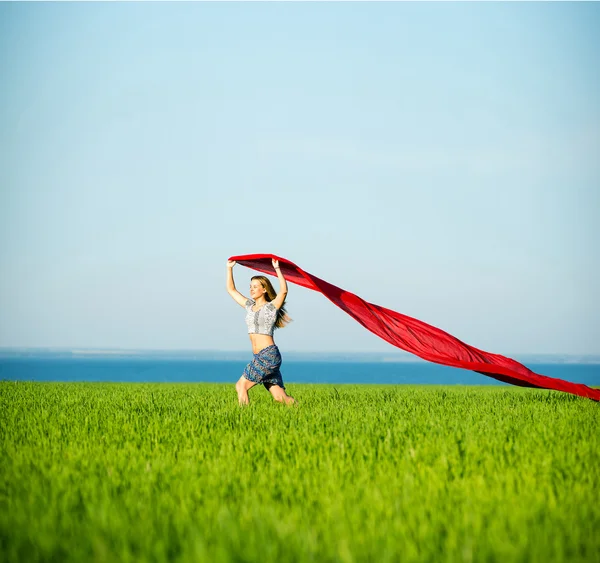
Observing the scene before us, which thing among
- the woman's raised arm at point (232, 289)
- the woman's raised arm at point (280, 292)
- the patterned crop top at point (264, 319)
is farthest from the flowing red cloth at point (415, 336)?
the patterned crop top at point (264, 319)

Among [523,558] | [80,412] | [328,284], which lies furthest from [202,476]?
[328,284]

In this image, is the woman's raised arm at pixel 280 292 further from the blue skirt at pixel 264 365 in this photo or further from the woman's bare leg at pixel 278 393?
the woman's bare leg at pixel 278 393

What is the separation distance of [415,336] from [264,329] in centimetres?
259

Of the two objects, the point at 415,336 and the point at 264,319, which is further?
the point at 415,336

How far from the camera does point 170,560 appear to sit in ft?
11.1

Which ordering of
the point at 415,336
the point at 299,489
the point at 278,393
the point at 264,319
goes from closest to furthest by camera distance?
1. the point at 299,489
2. the point at 264,319
3. the point at 278,393
4. the point at 415,336

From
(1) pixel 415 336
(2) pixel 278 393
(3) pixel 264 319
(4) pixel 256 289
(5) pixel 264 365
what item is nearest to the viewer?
(5) pixel 264 365

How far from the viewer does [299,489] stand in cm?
468

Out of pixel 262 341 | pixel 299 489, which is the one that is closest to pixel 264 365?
pixel 262 341

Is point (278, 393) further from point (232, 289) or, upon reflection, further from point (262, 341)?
point (232, 289)

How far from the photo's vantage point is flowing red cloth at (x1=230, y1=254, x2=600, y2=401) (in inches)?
425

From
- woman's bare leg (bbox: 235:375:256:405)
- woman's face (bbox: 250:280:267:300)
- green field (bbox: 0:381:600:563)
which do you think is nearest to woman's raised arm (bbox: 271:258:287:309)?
woman's face (bbox: 250:280:267:300)

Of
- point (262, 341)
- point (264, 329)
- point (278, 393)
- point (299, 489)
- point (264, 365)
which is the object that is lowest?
point (299, 489)

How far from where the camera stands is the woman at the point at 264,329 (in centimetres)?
1012
